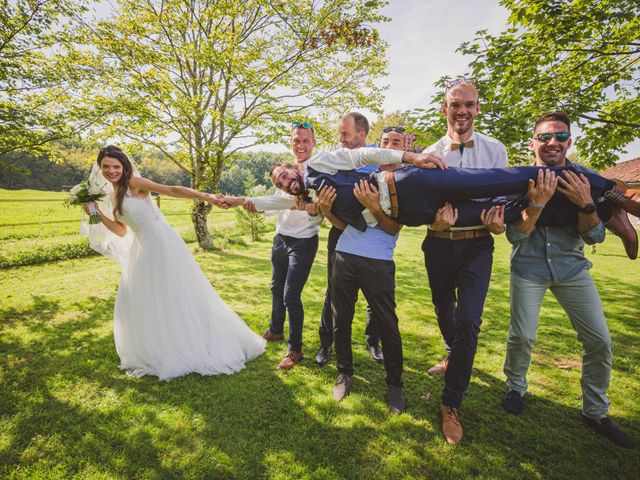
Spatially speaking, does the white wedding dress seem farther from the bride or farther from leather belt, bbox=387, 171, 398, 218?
leather belt, bbox=387, 171, 398, 218

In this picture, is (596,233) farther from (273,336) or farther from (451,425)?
(273,336)

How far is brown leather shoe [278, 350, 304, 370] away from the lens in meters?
3.91

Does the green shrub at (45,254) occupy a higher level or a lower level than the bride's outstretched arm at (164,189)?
lower

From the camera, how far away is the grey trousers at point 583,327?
2834 mm

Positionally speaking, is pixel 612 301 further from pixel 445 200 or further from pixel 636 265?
pixel 445 200

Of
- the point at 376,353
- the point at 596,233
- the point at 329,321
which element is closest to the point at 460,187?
the point at 596,233

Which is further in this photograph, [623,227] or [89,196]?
[89,196]

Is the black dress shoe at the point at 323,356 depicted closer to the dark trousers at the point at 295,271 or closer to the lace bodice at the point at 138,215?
the dark trousers at the point at 295,271

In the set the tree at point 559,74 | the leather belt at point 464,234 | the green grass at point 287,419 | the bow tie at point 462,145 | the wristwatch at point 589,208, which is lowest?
the green grass at point 287,419

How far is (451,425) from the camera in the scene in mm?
2840

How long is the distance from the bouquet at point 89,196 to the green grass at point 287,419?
6.51 feet

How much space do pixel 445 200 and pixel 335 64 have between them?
11.1 m

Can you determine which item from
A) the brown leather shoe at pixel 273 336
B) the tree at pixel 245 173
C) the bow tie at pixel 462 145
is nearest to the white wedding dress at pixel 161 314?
the brown leather shoe at pixel 273 336

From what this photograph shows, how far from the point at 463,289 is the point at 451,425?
1.30 metres
